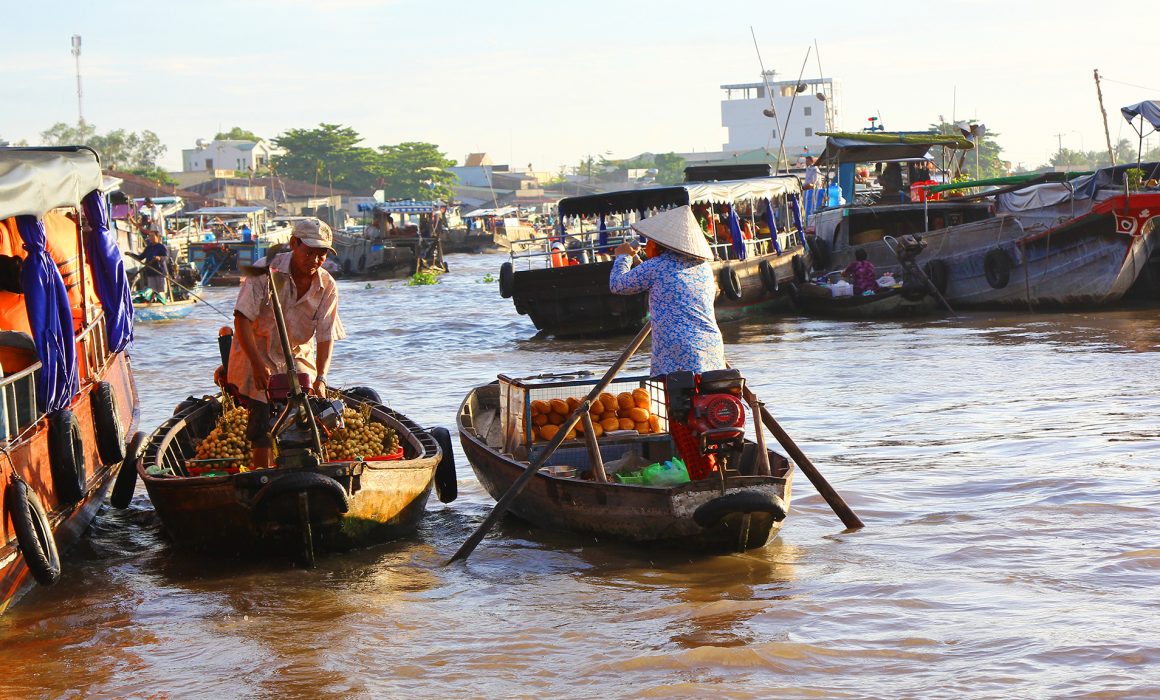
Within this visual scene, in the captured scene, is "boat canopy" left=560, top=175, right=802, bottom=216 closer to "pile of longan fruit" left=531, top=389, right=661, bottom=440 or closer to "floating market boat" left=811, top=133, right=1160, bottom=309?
"floating market boat" left=811, top=133, right=1160, bottom=309

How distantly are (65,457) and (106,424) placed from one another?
1.28 metres

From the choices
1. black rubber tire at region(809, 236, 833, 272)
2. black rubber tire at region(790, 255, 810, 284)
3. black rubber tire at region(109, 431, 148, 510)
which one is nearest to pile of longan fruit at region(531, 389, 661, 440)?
black rubber tire at region(109, 431, 148, 510)

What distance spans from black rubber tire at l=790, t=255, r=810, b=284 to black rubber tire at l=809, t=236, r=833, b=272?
95 cm

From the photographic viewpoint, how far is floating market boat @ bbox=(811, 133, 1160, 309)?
57.0 ft

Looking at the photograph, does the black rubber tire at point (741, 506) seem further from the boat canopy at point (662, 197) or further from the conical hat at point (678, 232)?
the boat canopy at point (662, 197)

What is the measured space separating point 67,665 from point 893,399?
795 centimetres

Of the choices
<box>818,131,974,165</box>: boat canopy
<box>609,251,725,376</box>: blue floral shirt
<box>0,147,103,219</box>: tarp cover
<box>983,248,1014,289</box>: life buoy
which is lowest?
<box>983,248,1014,289</box>: life buoy

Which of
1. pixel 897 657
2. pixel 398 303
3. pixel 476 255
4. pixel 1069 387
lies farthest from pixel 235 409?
pixel 476 255

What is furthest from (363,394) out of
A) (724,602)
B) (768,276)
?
(768,276)

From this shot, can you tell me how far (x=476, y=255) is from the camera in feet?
165

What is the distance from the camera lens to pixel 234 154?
257ft

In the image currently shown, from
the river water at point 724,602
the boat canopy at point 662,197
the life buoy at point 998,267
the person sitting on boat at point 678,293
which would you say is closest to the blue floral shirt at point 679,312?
the person sitting on boat at point 678,293

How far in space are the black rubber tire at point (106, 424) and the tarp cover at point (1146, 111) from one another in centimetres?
1512

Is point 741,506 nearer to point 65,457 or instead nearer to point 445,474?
point 445,474
